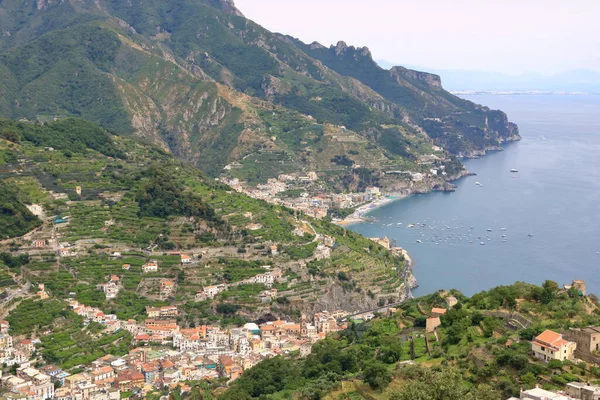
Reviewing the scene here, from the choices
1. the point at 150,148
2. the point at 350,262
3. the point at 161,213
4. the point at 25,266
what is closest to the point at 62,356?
the point at 25,266

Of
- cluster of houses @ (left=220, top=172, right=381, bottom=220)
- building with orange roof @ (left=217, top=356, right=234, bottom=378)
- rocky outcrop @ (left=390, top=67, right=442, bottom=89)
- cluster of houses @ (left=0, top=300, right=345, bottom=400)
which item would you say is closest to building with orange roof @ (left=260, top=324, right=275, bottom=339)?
cluster of houses @ (left=0, top=300, right=345, bottom=400)

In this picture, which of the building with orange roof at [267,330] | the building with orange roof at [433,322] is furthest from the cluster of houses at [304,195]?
the building with orange roof at [433,322]

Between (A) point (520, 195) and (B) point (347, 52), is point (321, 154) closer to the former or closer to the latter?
(A) point (520, 195)

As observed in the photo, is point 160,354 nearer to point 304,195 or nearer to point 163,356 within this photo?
point 163,356

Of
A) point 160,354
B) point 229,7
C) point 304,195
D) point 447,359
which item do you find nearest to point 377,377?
point 447,359

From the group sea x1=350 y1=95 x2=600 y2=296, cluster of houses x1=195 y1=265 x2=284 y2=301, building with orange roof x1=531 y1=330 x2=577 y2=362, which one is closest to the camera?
building with orange roof x1=531 y1=330 x2=577 y2=362

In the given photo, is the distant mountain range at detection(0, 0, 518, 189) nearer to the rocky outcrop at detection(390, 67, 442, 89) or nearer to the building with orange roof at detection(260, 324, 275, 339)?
the rocky outcrop at detection(390, 67, 442, 89)
